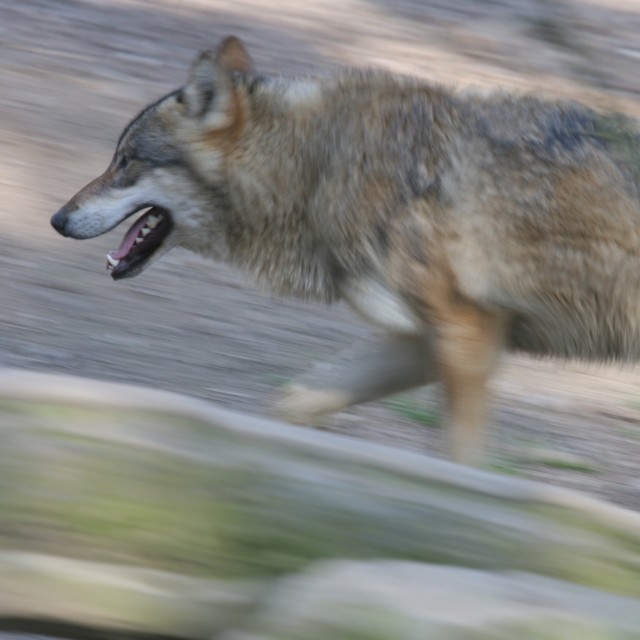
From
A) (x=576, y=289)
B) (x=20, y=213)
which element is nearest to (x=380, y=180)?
(x=576, y=289)

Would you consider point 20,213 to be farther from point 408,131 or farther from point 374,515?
point 374,515

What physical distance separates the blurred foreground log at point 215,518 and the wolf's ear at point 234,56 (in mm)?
3106

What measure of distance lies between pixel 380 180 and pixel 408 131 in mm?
263

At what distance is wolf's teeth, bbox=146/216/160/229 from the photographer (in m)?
5.78

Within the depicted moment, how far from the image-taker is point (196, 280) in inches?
301

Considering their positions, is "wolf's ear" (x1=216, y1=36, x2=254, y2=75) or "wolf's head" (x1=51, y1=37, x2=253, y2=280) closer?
"wolf's head" (x1=51, y1=37, x2=253, y2=280)

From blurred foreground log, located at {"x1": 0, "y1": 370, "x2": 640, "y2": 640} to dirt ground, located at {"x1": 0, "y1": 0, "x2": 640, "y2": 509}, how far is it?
1163mm

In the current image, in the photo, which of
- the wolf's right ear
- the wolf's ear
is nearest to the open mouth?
the wolf's right ear

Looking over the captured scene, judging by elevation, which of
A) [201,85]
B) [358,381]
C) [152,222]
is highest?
[201,85]

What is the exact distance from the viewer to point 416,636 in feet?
7.98

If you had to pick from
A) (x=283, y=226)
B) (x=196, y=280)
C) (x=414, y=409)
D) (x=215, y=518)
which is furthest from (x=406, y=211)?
(x=196, y=280)

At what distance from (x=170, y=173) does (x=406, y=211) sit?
1236mm

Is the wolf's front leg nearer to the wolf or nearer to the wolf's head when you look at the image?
the wolf

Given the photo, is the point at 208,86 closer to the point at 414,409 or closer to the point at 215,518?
the point at 414,409
